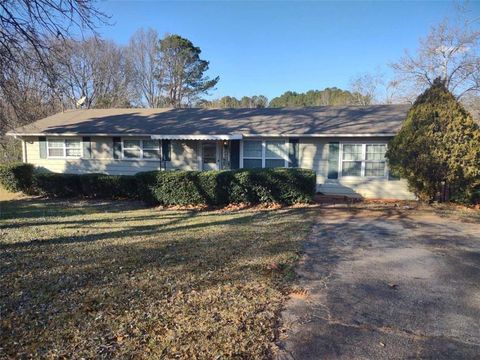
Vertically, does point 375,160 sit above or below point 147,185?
above

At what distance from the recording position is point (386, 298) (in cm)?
413

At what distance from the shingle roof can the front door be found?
0.75 m

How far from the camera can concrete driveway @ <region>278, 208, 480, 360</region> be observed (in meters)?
3.05

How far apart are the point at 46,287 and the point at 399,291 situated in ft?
14.7

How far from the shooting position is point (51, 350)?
115 inches

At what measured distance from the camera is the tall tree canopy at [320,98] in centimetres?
3700

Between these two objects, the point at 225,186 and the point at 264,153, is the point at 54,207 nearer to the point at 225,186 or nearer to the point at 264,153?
the point at 225,186

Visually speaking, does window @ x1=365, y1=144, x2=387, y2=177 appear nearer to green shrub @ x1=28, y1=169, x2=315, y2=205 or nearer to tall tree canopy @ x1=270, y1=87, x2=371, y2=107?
green shrub @ x1=28, y1=169, x2=315, y2=205

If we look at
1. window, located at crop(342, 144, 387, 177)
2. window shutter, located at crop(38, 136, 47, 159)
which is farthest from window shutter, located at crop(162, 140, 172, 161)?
window, located at crop(342, 144, 387, 177)

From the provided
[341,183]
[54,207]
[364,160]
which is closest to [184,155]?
[54,207]

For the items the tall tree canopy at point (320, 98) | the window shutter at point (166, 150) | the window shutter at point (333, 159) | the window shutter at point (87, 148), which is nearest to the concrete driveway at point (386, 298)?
the window shutter at point (333, 159)

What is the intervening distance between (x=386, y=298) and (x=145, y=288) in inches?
116

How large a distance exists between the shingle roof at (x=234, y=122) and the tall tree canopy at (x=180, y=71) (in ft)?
58.2

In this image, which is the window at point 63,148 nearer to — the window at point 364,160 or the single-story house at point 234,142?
the single-story house at point 234,142
